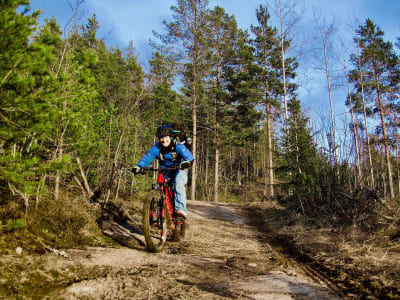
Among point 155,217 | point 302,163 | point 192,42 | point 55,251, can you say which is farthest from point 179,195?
point 192,42

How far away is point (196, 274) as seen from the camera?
9.18 ft

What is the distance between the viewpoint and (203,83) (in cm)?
2059

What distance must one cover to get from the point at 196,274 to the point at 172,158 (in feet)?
8.06

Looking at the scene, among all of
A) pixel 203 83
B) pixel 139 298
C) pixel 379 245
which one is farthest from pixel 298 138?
pixel 203 83

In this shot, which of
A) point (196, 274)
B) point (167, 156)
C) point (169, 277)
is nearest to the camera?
point (169, 277)

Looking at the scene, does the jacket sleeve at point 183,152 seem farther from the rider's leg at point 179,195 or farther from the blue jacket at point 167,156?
the rider's leg at point 179,195

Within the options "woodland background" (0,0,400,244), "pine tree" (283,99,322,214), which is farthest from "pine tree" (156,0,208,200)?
"pine tree" (283,99,322,214)

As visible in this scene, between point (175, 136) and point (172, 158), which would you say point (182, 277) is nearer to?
point (172, 158)

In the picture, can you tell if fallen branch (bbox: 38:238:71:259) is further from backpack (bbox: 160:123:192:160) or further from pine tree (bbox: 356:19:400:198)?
pine tree (bbox: 356:19:400:198)

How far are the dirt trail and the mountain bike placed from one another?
0.38 meters

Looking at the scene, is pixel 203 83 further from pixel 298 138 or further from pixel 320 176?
pixel 320 176

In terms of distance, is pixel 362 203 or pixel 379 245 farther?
pixel 362 203

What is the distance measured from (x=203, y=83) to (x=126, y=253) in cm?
1856

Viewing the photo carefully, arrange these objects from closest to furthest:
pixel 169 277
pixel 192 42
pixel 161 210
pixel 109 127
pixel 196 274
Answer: pixel 169 277
pixel 196 274
pixel 161 210
pixel 109 127
pixel 192 42
